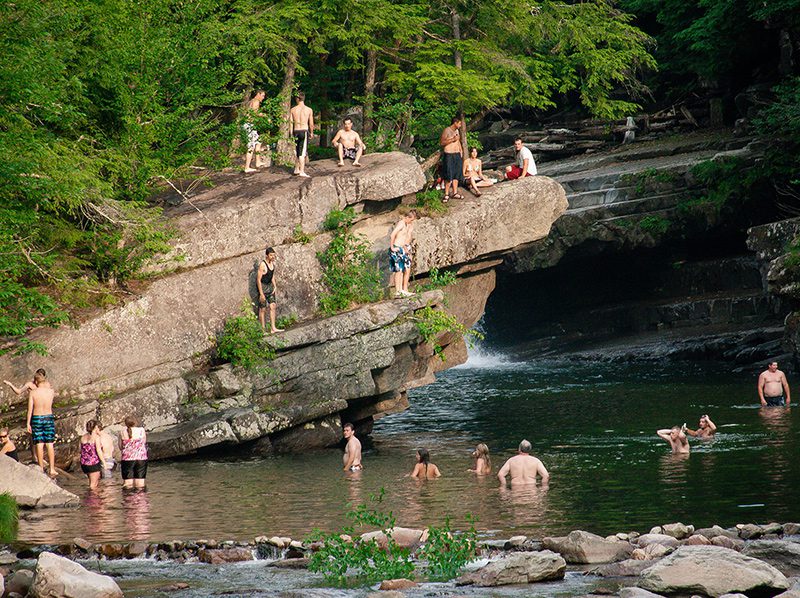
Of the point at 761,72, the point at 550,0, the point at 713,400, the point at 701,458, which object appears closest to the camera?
the point at 701,458

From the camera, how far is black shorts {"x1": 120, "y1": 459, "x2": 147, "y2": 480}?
65.4 ft

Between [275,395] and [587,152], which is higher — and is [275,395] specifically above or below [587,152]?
below

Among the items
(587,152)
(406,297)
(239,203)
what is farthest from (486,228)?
(587,152)

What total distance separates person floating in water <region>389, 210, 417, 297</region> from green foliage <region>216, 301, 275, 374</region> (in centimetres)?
389

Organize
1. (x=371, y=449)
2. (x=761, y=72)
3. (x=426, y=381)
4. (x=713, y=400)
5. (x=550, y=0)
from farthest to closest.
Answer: (x=761, y=72) < (x=550, y=0) < (x=713, y=400) < (x=426, y=381) < (x=371, y=449)

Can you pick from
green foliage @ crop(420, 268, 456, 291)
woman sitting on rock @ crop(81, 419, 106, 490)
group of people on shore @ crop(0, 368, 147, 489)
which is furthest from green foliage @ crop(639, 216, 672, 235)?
woman sitting on rock @ crop(81, 419, 106, 490)

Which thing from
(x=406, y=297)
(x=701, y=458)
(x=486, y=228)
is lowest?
(x=701, y=458)

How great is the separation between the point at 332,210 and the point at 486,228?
190 inches

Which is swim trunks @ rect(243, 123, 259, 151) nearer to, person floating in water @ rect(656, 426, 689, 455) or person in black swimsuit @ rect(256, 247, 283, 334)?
person in black swimsuit @ rect(256, 247, 283, 334)

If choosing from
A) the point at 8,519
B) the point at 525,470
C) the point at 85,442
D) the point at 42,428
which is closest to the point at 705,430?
the point at 525,470

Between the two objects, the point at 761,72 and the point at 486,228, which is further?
the point at 761,72

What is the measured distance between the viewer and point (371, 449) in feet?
84.8

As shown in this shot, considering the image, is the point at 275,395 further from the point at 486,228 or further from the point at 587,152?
the point at 587,152

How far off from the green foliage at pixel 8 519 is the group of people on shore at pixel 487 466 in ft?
23.8
